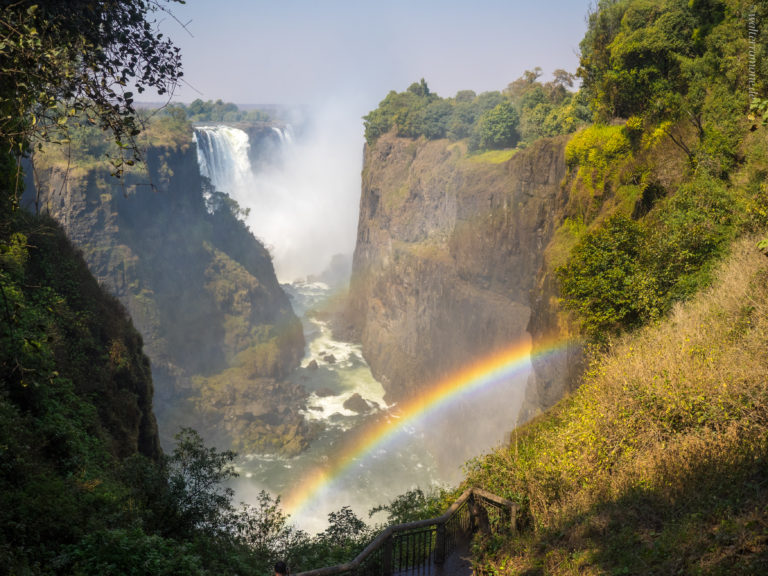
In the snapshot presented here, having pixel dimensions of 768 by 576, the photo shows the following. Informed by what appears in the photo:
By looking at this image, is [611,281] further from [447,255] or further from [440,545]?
[447,255]

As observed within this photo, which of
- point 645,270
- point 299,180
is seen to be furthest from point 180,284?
point 299,180

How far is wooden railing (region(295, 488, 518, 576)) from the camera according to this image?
8297 mm

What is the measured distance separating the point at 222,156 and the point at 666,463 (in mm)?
84352

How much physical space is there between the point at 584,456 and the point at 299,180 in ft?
420

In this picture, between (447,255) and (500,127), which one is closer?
(447,255)

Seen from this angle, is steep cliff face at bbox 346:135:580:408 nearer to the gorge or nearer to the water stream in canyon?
the gorge

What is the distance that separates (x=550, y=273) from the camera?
24594 millimetres

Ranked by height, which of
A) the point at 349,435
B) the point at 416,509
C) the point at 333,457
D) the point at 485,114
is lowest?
the point at 416,509

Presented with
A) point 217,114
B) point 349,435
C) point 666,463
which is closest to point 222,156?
point 349,435

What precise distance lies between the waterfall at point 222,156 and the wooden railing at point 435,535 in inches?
2818

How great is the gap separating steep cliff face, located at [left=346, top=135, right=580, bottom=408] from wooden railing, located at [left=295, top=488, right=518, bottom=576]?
46.6ft

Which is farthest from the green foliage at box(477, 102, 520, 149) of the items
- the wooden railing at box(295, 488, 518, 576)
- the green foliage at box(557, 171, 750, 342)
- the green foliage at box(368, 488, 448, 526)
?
the wooden railing at box(295, 488, 518, 576)

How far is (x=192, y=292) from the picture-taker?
63.0 meters

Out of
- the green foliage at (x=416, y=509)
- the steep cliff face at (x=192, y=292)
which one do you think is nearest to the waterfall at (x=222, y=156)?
the steep cliff face at (x=192, y=292)
